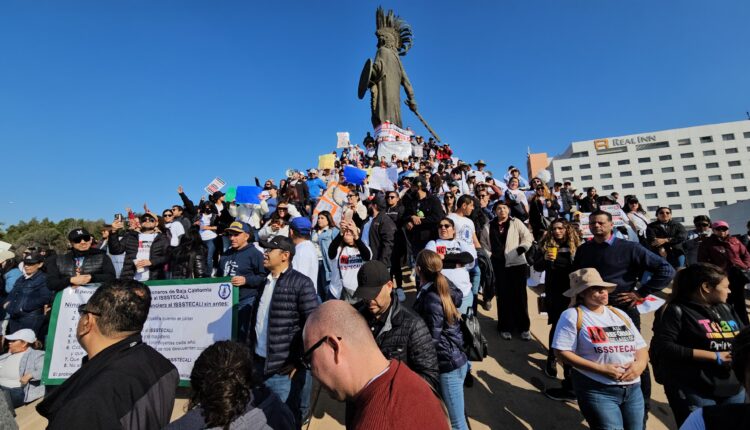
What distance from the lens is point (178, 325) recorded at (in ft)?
14.7

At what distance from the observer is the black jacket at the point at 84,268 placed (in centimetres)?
495

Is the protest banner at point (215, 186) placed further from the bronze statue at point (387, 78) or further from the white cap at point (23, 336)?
the bronze statue at point (387, 78)

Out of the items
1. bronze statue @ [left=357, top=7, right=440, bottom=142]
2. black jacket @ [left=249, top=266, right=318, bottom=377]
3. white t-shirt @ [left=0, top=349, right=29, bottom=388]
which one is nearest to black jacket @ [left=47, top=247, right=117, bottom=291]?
white t-shirt @ [left=0, top=349, right=29, bottom=388]

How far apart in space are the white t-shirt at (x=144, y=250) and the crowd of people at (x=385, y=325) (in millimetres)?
33

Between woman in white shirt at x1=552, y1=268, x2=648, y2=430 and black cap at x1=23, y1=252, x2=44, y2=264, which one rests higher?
black cap at x1=23, y1=252, x2=44, y2=264

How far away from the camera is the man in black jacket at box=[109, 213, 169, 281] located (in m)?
5.87

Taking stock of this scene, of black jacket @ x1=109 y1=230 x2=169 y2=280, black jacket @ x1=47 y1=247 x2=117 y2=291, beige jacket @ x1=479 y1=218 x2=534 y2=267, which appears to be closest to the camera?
black jacket @ x1=47 y1=247 x2=117 y2=291

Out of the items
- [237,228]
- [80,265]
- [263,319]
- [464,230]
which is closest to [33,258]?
[80,265]

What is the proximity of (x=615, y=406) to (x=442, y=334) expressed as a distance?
1346 mm

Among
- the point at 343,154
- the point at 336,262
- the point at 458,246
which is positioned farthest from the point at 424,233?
the point at 343,154

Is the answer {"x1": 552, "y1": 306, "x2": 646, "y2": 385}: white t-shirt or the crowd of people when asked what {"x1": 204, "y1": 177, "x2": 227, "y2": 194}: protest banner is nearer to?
the crowd of people

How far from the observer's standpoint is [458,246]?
15.6ft

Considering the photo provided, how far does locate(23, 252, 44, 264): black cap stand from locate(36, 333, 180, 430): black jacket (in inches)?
226

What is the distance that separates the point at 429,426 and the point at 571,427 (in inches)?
136
